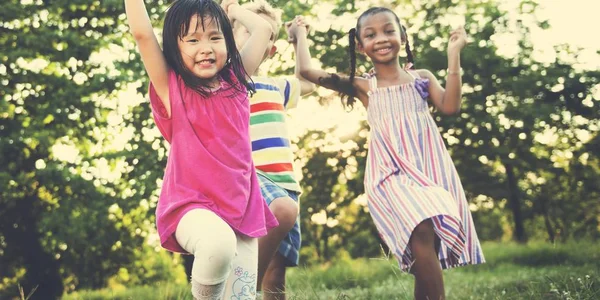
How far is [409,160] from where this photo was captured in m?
3.60

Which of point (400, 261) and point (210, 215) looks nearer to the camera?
point (210, 215)

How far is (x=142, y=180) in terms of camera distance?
836cm

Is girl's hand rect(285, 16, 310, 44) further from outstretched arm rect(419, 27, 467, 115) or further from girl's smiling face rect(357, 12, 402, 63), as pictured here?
outstretched arm rect(419, 27, 467, 115)

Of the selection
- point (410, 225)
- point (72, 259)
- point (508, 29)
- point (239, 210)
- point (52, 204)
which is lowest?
point (72, 259)

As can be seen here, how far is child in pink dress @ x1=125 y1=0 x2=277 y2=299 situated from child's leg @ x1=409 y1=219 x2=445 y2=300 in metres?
1.02

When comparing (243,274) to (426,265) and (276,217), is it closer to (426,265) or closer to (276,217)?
(276,217)

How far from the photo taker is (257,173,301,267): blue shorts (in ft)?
10.9

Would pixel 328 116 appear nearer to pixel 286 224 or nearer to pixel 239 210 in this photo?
pixel 286 224

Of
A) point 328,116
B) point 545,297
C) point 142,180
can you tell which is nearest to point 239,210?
point 545,297

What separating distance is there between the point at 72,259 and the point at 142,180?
3208mm

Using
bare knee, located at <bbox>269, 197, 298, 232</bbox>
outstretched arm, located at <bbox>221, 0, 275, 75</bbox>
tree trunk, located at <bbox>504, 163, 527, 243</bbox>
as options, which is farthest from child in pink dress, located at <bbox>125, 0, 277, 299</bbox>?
tree trunk, located at <bbox>504, 163, 527, 243</bbox>

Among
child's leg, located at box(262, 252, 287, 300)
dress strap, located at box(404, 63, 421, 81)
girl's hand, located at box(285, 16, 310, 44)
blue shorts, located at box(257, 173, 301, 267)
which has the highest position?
girl's hand, located at box(285, 16, 310, 44)

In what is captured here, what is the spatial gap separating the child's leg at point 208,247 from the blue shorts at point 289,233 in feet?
3.16

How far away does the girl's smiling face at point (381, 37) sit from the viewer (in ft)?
12.4
